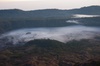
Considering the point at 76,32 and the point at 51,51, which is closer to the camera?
the point at 51,51

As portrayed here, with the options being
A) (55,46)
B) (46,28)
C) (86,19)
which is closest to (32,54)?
(55,46)

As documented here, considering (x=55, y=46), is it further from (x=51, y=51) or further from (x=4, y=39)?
(x=4, y=39)

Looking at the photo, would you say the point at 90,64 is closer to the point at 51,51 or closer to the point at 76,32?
the point at 51,51

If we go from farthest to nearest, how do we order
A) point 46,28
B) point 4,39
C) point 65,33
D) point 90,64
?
point 46,28
point 65,33
point 4,39
point 90,64

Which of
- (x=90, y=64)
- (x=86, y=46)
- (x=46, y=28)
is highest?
(x=90, y=64)

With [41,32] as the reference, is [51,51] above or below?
above

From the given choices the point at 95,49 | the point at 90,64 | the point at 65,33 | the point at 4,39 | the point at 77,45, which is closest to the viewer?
the point at 90,64

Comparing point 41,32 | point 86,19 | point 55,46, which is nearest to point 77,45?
point 55,46
